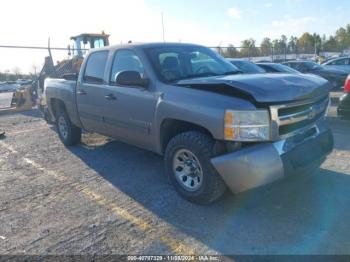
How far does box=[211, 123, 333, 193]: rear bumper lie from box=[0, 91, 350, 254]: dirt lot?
284 millimetres

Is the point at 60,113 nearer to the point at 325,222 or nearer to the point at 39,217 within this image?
the point at 39,217

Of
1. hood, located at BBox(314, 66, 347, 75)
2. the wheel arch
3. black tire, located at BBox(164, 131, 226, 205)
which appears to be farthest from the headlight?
hood, located at BBox(314, 66, 347, 75)

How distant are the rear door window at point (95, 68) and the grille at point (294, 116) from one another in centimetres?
305

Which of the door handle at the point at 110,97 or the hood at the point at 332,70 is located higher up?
the door handle at the point at 110,97

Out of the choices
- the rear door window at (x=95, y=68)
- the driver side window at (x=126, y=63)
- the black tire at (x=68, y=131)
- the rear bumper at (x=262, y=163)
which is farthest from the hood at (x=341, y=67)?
the rear bumper at (x=262, y=163)

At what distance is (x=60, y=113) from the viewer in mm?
7590

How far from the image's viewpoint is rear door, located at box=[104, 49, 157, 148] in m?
4.83

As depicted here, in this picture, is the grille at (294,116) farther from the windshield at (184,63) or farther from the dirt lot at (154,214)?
the windshield at (184,63)

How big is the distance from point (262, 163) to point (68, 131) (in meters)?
4.91

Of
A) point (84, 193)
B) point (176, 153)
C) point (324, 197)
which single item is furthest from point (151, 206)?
point (324, 197)

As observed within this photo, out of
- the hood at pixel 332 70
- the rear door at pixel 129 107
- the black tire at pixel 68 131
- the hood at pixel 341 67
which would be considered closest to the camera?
the rear door at pixel 129 107

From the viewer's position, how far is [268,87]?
384cm

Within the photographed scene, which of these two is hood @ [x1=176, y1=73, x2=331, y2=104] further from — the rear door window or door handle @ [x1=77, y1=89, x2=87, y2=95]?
door handle @ [x1=77, y1=89, x2=87, y2=95]

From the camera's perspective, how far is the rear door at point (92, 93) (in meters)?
5.82
